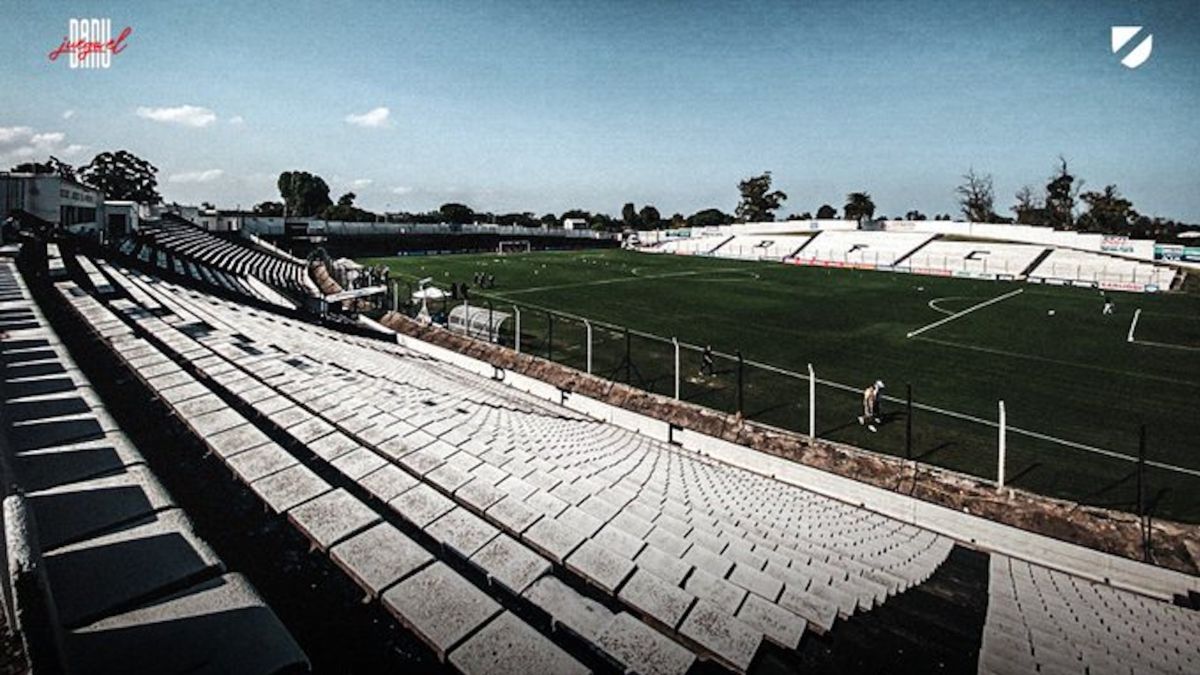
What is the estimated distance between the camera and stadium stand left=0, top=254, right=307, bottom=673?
2568 millimetres

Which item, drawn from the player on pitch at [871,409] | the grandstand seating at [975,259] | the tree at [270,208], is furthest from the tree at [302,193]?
the player on pitch at [871,409]

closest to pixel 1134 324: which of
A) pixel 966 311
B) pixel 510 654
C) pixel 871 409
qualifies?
pixel 966 311

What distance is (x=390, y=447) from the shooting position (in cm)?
656

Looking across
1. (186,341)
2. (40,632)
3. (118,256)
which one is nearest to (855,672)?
(40,632)

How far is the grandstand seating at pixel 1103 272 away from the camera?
45500 mm

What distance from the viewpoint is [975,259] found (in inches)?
2302

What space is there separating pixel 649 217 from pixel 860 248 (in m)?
74.6

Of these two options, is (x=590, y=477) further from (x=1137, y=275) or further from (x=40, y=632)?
(x=1137, y=275)

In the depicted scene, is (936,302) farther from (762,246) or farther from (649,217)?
(649,217)

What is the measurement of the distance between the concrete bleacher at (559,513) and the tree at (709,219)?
129 metres

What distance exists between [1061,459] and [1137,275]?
49.4 m

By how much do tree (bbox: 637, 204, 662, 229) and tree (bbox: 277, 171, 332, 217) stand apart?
71879mm

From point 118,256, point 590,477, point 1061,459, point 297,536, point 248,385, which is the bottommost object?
point 1061,459

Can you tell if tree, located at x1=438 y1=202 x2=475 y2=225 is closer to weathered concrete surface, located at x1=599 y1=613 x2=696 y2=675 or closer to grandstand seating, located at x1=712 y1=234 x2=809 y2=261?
grandstand seating, located at x1=712 y1=234 x2=809 y2=261
